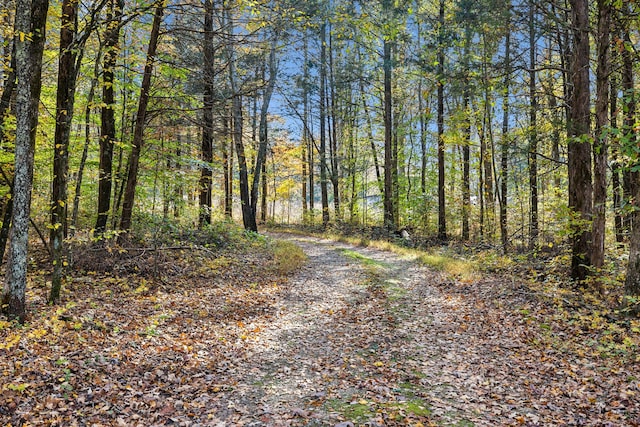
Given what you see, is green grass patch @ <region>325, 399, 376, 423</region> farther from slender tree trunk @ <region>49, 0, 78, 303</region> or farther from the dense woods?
slender tree trunk @ <region>49, 0, 78, 303</region>

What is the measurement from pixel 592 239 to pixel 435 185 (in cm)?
1799

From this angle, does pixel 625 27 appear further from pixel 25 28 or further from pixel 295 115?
pixel 295 115

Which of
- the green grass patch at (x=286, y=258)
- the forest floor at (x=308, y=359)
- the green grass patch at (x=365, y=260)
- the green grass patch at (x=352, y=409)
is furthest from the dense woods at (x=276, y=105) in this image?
the green grass patch at (x=352, y=409)

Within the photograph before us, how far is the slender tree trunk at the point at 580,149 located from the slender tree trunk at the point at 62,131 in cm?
982

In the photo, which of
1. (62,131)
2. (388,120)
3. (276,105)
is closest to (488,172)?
(388,120)

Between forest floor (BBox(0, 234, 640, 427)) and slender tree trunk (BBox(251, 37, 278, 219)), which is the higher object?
slender tree trunk (BBox(251, 37, 278, 219))

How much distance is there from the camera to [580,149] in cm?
843

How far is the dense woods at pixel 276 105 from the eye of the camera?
279 inches

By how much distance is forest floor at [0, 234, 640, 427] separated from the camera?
459 centimetres

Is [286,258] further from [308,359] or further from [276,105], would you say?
[276,105]

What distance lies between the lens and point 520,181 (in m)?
15.0

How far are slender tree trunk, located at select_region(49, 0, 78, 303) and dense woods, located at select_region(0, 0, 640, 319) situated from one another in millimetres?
30

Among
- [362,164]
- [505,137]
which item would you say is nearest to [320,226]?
[362,164]

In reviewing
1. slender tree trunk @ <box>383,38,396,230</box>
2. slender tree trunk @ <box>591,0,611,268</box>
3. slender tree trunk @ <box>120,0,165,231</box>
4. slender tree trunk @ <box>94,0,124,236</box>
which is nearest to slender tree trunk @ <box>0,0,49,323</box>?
slender tree trunk @ <box>94,0,124,236</box>
